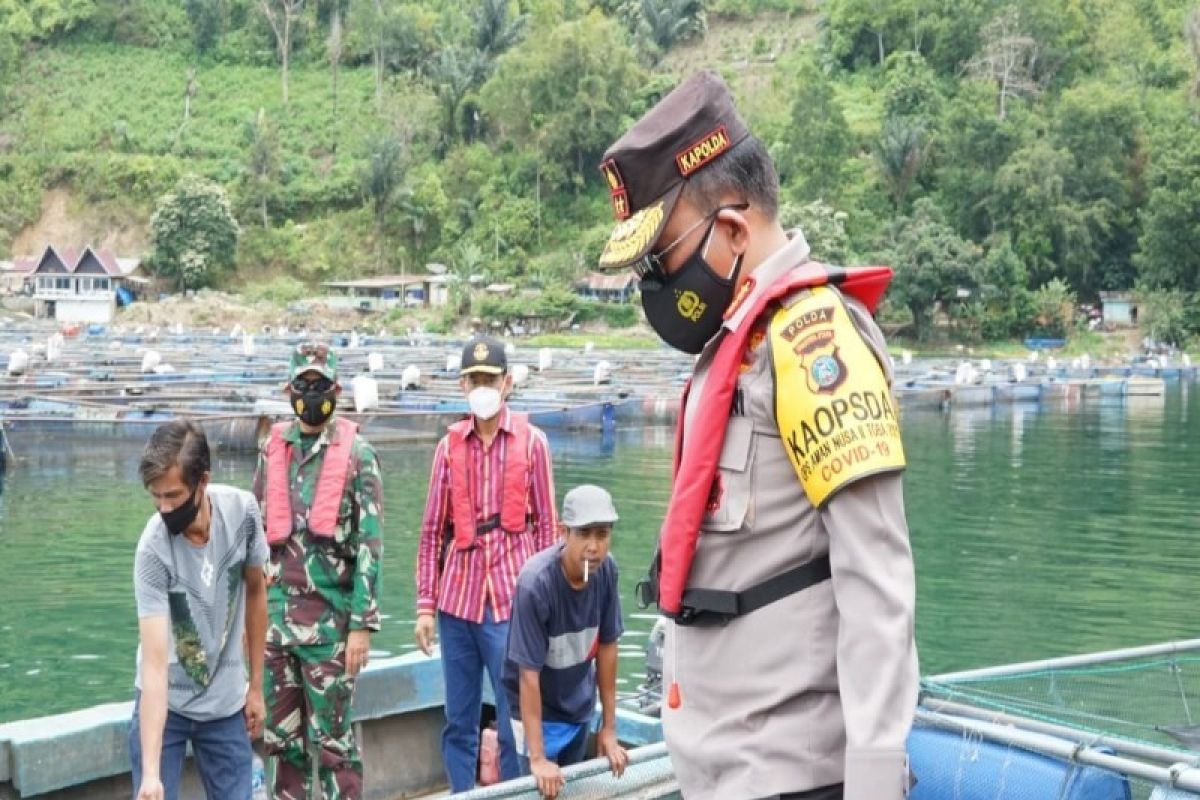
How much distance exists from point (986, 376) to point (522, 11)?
64371mm

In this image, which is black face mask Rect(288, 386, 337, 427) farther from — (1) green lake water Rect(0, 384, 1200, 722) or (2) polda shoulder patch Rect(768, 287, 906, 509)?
(1) green lake water Rect(0, 384, 1200, 722)

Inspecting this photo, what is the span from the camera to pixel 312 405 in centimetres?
504

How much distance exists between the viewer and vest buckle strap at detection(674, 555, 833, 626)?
210 cm

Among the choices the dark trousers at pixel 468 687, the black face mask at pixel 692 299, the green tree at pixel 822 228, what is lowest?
the dark trousers at pixel 468 687

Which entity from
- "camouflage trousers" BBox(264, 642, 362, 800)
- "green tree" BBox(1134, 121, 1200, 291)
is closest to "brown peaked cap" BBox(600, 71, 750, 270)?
"camouflage trousers" BBox(264, 642, 362, 800)

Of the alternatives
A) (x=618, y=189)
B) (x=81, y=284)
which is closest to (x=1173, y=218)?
(x=81, y=284)

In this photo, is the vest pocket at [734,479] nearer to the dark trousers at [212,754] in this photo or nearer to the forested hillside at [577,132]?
the dark trousers at [212,754]

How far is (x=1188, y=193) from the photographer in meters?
53.9

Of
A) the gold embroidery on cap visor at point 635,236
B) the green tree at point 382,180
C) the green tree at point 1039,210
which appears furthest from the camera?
the green tree at point 382,180

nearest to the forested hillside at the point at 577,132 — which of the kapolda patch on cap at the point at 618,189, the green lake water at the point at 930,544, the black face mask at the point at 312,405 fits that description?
the green lake water at the point at 930,544

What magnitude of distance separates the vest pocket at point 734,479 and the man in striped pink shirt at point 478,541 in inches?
130

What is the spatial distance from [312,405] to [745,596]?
3147mm

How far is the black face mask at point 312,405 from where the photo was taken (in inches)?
198

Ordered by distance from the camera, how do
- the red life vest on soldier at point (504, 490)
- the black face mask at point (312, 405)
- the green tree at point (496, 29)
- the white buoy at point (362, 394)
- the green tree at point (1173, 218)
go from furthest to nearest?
the green tree at point (496, 29) → the green tree at point (1173, 218) → the white buoy at point (362, 394) → the red life vest on soldier at point (504, 490) → the black face mask at point (312, 405)
